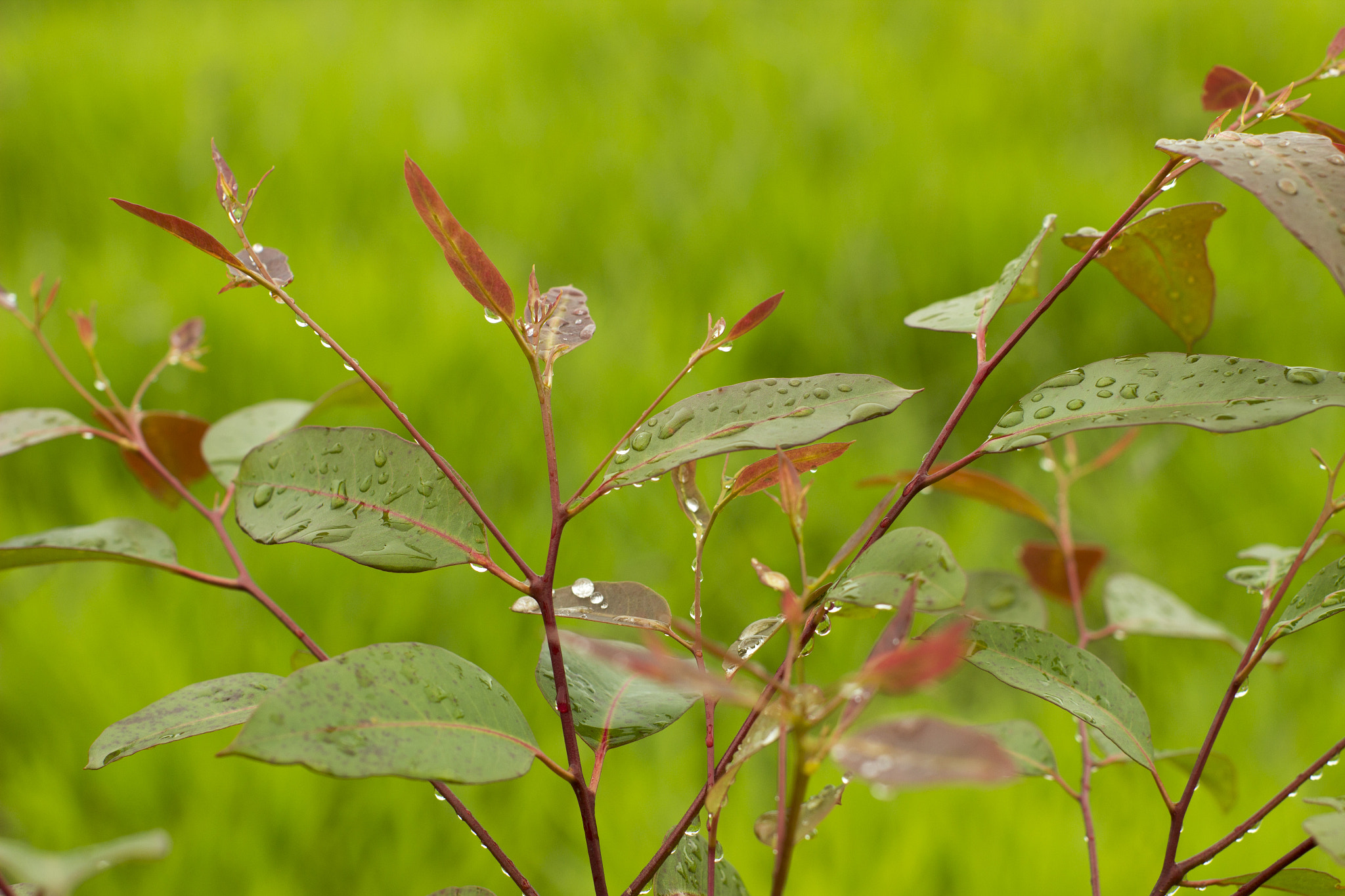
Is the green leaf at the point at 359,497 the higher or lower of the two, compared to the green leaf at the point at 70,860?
higher

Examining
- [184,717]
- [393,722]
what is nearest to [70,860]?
→ [393,722]

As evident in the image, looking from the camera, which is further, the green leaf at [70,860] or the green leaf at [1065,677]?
the green leaf at [1065,677]

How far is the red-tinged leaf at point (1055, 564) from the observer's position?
87cm

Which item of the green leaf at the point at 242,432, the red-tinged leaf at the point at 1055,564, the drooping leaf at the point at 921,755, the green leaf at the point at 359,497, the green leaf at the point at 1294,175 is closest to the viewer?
the drooping leaf at the point at 921,755

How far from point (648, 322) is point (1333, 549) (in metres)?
1.23

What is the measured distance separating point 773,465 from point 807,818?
0.56 ft

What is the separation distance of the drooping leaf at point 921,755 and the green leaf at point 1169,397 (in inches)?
7.9

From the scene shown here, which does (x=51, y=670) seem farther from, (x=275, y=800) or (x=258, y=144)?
(x=258, y=144)

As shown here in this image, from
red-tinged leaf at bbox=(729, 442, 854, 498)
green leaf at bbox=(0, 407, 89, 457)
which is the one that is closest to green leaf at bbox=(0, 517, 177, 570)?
green leaf at bbox=(0, 407, 89, 457)

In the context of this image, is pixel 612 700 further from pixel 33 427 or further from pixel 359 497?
pixel 33 427

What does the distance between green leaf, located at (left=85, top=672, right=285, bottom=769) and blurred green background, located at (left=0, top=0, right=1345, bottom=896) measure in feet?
2.30

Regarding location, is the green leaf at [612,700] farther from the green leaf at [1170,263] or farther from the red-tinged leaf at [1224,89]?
the red-tinged leaf at [1224,89]

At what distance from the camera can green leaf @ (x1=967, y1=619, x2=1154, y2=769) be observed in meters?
0.45

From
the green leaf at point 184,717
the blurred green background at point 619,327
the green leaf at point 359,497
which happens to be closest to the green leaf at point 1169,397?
the green leaf at point 359,497
